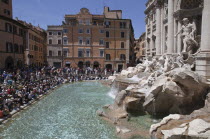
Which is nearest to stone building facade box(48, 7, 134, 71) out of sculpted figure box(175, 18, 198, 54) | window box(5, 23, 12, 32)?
window box(5, 23, 12, 32)

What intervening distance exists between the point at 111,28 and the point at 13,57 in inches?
1039

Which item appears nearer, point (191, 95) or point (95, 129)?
point (95, 129)

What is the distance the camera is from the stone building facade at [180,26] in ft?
50.7

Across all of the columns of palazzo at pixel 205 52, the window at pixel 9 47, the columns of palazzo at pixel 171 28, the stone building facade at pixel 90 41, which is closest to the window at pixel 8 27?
the window at pixel 9 47

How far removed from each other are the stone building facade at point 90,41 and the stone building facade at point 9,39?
39.8 ft

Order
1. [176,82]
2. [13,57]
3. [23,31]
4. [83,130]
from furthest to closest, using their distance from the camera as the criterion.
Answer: [23,31]
[13,57]
[176,82]
[83,130]

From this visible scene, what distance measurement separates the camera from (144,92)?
1421 centimetres

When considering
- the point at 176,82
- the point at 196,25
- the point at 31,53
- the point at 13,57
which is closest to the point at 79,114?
the point at 176,82

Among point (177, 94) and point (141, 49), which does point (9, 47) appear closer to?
point (177, 94)

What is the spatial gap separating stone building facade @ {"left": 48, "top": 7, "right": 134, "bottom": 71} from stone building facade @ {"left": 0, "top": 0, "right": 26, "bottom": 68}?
478 inches

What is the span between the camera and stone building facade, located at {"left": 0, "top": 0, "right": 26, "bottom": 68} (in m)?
32.0

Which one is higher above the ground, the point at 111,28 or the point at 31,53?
the point at 111,28

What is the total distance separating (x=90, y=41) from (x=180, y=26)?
31168 mm

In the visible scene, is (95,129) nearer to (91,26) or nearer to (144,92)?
(144,92)
